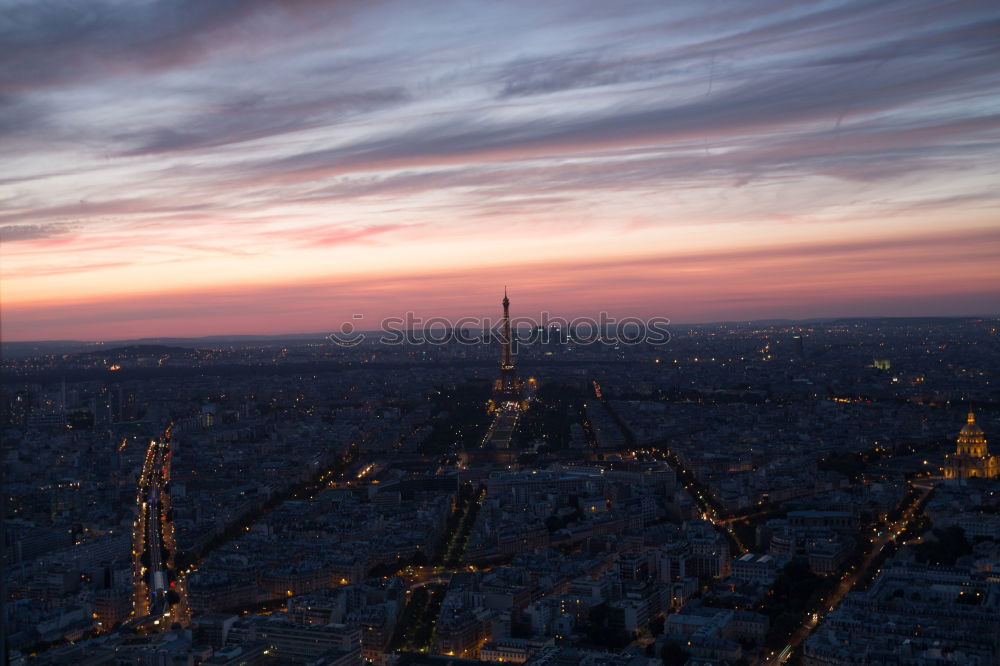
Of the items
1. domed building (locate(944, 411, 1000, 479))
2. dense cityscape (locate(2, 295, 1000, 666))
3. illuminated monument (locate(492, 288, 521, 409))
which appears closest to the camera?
dense cityscape (locate(2, 295, 1000, 666))

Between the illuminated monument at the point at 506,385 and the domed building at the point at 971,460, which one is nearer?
the domed building at the point at 971,460

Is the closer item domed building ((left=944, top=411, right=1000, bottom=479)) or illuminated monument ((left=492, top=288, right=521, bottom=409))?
domed building ((left=944, top=411, right=1000, bottom=479))

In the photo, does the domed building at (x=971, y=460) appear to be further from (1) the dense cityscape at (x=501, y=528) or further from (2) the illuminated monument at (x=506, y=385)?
(2) the illuminated monument at (x=506, y=385)

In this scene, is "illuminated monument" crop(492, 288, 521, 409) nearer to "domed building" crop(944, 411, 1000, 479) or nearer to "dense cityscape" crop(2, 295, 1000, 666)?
"dense cityscape" crop(2, 295, 1000, 666)

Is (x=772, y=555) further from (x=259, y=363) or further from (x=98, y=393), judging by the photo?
(x=259, y=363)

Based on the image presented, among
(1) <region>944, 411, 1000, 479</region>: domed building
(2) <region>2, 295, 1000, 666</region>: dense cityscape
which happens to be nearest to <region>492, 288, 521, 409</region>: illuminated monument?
(2) <region>2, 295, 1000, 666</region>: dense cityscape

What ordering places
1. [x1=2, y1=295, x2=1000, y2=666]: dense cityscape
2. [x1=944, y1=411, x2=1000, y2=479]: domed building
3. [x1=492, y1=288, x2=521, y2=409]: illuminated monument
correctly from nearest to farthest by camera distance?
[x1=2, y1=295, x2=1000, y2=666]: dense cityscape < [x1=944, y1=411, x2=1000, y2=479]: domed building < [x1=492, y1=288, x2=521, y2=409]: illuminated monument

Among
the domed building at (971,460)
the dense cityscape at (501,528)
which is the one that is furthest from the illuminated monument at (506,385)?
the domed building at (971,460)

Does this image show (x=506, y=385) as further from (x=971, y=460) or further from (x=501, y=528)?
(x=501, y=528)
